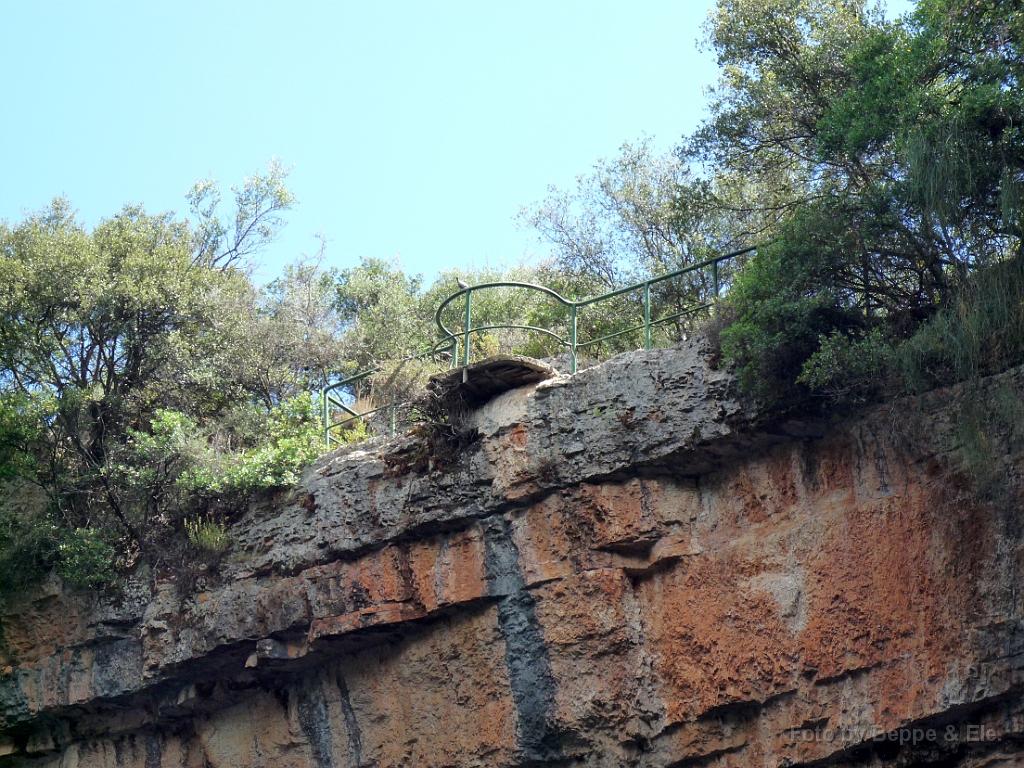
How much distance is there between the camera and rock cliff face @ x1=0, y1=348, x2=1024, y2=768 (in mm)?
9695

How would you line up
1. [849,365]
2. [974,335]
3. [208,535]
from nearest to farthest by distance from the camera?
[974,335] → [849,365] → [208,535]

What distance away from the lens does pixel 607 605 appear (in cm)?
1104

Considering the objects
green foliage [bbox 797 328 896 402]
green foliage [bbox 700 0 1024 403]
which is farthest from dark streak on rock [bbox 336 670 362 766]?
green foliage [bbox 797 328 896 402]

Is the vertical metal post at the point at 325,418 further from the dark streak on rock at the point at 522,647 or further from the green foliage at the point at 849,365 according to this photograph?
the green foliage at the point at 849,365

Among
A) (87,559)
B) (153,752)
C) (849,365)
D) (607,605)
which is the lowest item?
(153,752)

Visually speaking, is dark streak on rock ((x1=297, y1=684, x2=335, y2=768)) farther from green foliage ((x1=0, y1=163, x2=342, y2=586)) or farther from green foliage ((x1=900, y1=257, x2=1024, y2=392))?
green foliage ((x1=900, y1=257, x2=1024, y2=392))

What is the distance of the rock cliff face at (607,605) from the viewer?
31.8ft

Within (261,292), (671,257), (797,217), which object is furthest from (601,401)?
(261,292)

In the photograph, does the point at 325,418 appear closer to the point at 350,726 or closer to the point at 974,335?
the point at 350,726

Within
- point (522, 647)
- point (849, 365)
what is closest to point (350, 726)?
Answer: point (522, 647)

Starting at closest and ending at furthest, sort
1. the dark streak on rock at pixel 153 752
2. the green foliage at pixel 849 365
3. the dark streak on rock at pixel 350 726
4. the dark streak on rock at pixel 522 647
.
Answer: the green foliage at pixel 849 365 → the dark streak on rock at pixel 522 647 → the dark streak on rock at pixel 350 726 → the dark streak on rock at pixel 153 752

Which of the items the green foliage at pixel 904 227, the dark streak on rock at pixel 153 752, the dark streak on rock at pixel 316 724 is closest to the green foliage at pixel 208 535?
the dark streak on rock at pixel 316 724

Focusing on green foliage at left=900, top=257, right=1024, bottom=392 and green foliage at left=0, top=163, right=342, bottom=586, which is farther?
green foliage at left=0, top=163, right=342, bottom=586

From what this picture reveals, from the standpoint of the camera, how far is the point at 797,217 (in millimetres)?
10922
